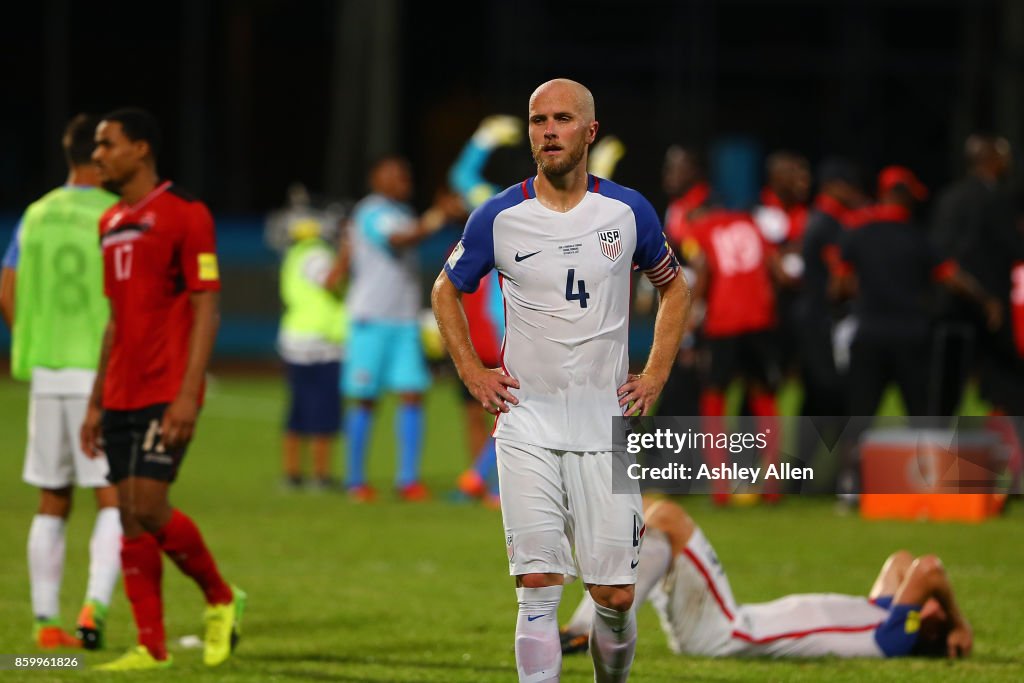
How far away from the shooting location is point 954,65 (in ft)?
105

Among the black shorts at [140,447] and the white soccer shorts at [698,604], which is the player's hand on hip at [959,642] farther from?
the black shorts at [140,447]

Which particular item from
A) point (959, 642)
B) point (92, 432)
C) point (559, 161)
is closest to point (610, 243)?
point (559, 161)

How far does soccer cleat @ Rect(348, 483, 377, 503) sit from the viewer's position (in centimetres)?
1427

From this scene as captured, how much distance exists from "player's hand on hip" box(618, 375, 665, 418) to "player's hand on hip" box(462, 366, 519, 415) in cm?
38

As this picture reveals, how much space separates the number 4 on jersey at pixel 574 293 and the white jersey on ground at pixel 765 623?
5.82ft

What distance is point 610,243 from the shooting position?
20.7ft

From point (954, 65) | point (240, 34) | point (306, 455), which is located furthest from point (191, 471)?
point (954, 65)

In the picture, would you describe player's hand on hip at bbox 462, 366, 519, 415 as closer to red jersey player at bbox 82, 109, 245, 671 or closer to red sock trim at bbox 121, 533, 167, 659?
red jersey player at bbox 82, 109, 245, 671

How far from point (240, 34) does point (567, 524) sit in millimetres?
25991

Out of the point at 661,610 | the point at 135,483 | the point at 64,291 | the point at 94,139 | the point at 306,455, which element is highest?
the point at 94,139

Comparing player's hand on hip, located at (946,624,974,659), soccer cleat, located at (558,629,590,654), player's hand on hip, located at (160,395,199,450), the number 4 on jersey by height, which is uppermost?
the number 4 on jersey

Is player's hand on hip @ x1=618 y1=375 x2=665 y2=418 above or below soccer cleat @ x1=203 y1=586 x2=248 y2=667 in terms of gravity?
above

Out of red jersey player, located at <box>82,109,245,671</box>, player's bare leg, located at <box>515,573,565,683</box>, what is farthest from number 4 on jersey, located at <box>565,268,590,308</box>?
red jersey player, located at <box>82,109,245,671</box>

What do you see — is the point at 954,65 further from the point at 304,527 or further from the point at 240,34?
the point at 304,527
